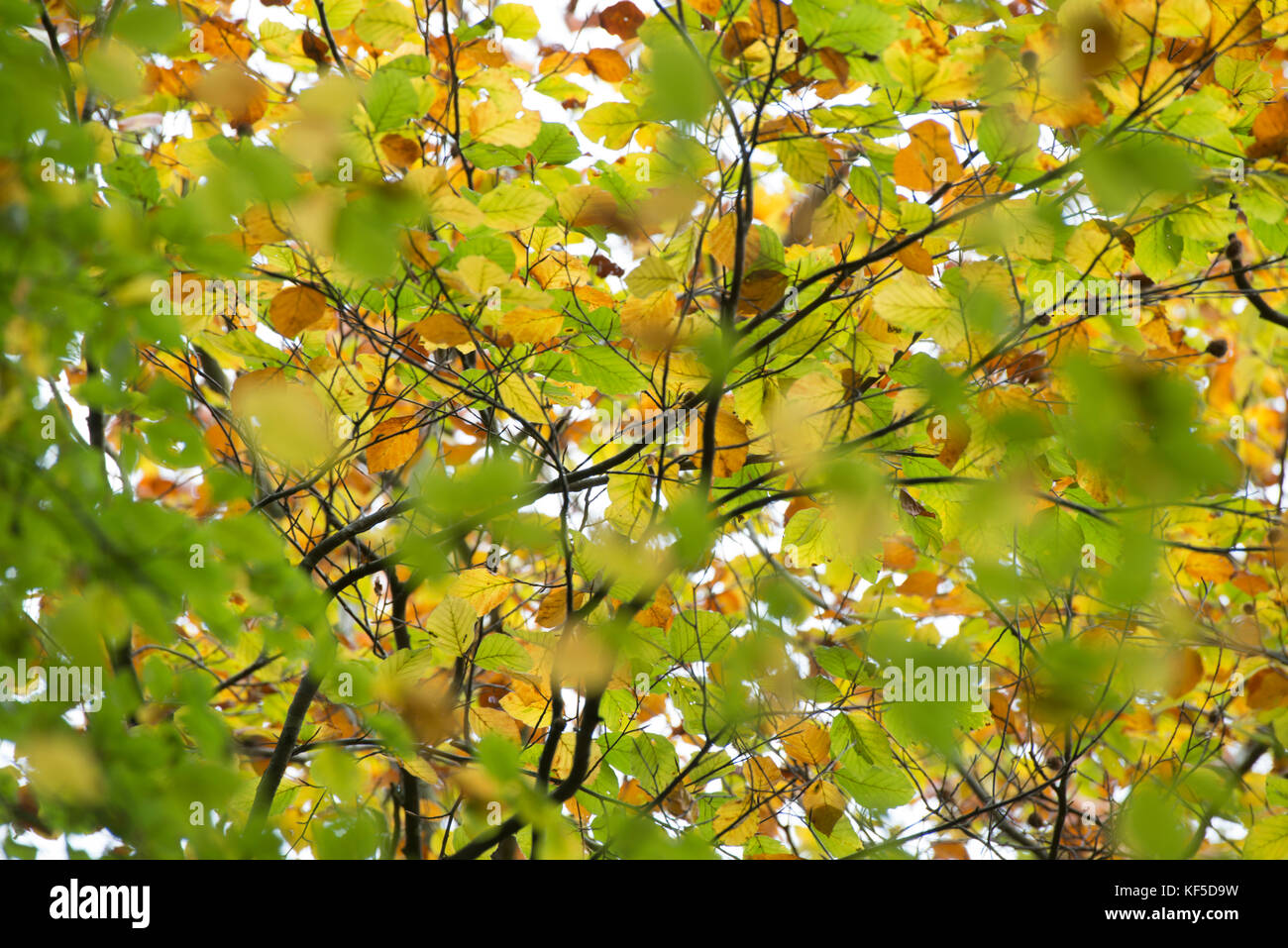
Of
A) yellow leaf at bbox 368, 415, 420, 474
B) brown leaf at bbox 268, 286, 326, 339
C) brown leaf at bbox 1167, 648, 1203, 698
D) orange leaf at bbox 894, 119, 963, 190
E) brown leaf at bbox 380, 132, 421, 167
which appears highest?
brown leaf at bbox 380, 132, 421, 167

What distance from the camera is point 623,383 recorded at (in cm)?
197

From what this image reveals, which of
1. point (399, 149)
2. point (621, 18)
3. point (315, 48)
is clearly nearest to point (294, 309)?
point (399, 149)

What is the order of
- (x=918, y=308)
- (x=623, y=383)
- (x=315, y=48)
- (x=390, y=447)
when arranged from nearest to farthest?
(x=918, y=308) → (x=623, y=383) → (x=390, y=447) → (x=315, y=48)

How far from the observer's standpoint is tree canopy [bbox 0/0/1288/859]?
0.97 meters

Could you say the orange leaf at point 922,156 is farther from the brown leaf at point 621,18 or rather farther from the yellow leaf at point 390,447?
the yellow leaf at point 390,447

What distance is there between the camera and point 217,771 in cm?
95

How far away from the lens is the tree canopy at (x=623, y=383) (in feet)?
3.18

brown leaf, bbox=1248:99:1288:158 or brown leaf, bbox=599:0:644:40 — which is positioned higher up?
brown leaf, bbox=599:0:644:40

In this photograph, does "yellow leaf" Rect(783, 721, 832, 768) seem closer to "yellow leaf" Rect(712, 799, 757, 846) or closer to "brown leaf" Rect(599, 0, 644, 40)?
"yellow leaf" Rect(712, 799, 757, 846)

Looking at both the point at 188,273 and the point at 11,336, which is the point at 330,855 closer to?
the point at 11,336

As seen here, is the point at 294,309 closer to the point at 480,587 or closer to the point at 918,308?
the point at 480,587

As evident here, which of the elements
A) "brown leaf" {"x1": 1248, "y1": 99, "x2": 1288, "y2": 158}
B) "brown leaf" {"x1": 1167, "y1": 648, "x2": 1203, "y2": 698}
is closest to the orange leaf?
"brown leaf" {"x1": 1248, "y1": 99, "x2": 1288, "y2": 158}

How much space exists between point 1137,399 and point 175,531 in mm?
974
